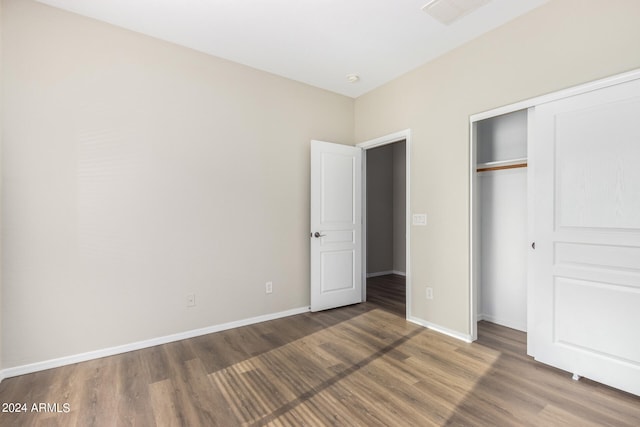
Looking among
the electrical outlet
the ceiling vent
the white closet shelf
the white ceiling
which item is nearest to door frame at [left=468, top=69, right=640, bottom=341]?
the white closet shelf

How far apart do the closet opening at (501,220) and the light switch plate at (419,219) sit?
20.9 inches

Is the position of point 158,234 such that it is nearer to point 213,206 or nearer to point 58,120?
point 213,206

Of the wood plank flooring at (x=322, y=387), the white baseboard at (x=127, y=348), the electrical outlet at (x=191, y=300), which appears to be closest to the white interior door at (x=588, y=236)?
the wood plank flooring at (x=322, y=387)

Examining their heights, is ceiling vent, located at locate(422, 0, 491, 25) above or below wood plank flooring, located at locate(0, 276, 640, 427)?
above

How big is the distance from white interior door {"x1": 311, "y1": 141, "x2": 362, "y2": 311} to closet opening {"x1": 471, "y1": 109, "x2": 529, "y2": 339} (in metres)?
1.51

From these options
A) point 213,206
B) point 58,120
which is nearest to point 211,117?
point 213,206

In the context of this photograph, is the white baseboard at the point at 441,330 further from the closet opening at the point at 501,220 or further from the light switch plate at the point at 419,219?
the light switch plate at the point at 419,219

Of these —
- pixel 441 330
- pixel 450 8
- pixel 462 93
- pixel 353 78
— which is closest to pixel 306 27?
pixel 353 78

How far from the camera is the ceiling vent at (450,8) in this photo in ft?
7.55

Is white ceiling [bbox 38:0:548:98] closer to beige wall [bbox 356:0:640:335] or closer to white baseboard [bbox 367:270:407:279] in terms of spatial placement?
beige wall [bbox 356:0:640:335]

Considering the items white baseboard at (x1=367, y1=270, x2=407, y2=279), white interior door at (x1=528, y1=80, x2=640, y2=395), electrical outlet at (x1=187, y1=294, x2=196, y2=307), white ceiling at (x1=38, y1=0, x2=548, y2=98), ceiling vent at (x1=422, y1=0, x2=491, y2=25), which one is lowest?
white baseboard at (x1=367, y1=270, x2=407, y2=279)

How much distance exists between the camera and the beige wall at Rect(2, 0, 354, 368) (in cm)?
234

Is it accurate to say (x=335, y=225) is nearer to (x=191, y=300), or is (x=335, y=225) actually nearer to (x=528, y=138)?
(x=191, y=300)

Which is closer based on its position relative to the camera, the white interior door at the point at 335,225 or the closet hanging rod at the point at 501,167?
the closet hanging rod at the point at 501,167
